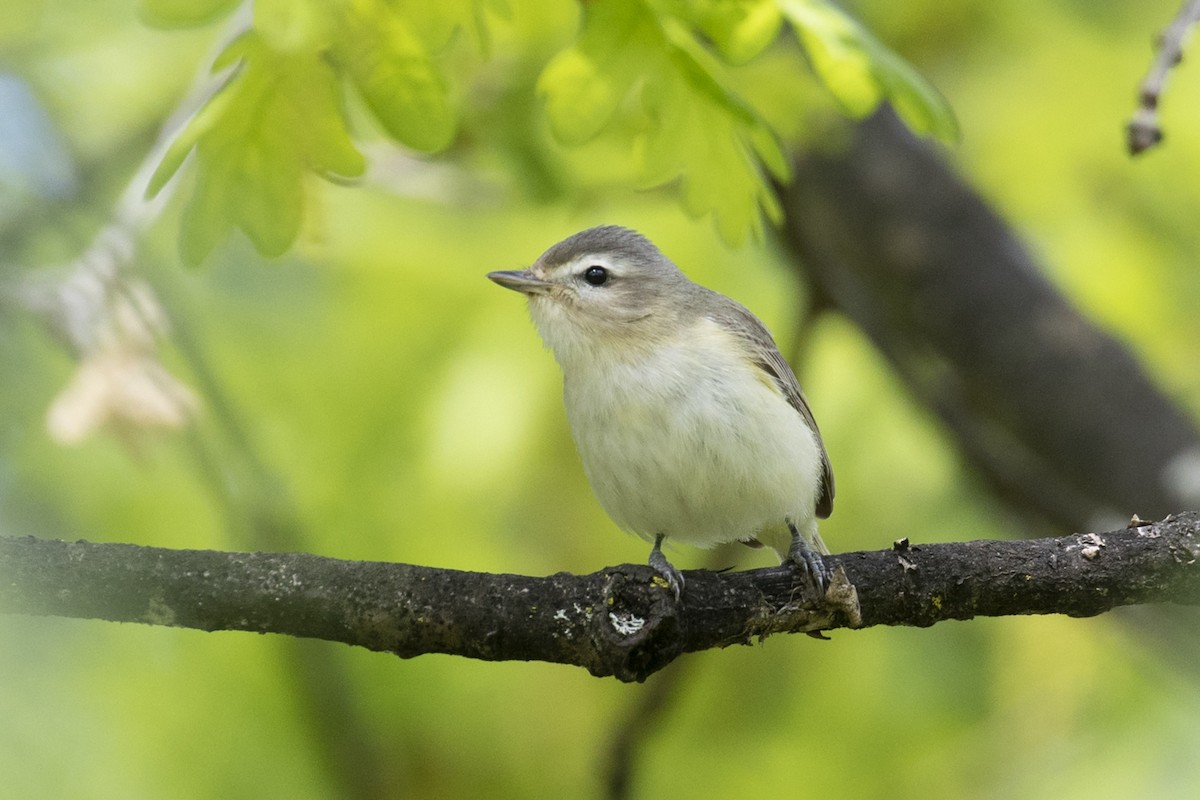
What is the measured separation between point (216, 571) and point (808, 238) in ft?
12.2

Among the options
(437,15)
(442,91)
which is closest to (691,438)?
(442,91)

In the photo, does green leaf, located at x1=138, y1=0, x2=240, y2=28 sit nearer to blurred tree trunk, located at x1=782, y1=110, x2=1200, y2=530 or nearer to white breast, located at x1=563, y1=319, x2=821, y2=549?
white breast, located at x1=563, y1=319, x2=821, y2=549

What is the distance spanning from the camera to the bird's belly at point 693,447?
422 cm

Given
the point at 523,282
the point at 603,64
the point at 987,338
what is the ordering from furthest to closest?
the point at 987,338, the point at 523,282, the point at 603,64

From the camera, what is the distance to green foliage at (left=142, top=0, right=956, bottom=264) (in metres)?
3.08

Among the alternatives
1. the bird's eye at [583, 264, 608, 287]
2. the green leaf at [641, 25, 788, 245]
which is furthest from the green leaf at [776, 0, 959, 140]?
the bird's eye at [583, 264, 608, 287]

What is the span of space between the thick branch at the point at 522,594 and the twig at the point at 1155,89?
1.05 meters

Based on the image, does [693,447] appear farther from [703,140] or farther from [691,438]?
A: [703,140]

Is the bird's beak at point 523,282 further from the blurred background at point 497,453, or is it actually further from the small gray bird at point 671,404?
the blurred background at point 497,453

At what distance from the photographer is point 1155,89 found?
3.45 meters

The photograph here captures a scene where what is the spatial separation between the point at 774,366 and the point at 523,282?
1.04 meters

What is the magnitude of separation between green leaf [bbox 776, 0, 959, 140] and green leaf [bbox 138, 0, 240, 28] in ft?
4.99

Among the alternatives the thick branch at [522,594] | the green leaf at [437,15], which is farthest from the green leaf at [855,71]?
the thick branch at [522,594]

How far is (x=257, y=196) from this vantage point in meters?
3.27
